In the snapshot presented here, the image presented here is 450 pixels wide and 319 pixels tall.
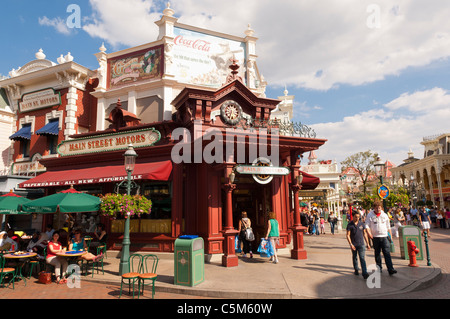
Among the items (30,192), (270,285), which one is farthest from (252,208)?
(30,192)

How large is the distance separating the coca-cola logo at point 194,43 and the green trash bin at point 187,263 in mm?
11808

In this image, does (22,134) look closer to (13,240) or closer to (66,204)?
(13,240)

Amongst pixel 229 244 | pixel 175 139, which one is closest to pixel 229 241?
pixel 229 244

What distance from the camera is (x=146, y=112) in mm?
15055

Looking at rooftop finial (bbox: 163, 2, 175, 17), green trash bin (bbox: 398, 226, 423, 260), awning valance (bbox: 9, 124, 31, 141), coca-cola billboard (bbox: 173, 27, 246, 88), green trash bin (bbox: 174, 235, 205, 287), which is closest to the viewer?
green trash bin (bbox: 174, 235, 205, 287)

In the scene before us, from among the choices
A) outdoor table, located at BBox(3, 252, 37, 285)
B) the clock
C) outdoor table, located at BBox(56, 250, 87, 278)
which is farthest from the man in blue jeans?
outdoor table, located at BBox(3, 252, 37, 285)

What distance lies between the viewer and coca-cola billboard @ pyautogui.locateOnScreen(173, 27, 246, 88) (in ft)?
51.2

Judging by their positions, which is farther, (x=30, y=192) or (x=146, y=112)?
(x=30, y=192)

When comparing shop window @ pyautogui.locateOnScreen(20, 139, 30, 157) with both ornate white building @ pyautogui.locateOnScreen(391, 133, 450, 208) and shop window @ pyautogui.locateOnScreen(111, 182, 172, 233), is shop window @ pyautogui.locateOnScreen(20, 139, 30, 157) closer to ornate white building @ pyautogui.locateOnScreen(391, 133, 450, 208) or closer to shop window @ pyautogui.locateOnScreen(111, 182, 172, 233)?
shop window @ pyautogui.locateOnScreen(111, 182, 172, 233)

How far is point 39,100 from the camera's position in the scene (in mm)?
17531

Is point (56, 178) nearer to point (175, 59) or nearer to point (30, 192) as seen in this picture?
point (30, 192)

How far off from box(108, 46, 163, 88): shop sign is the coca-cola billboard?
37.1 inches

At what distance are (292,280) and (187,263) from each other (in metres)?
2.85
